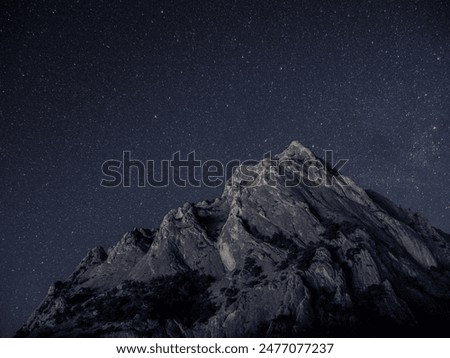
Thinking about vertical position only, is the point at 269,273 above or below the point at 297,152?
below

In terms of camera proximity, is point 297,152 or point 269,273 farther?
point 297,152

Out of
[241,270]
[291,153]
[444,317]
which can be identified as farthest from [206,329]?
[291,153]

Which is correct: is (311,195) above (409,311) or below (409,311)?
above

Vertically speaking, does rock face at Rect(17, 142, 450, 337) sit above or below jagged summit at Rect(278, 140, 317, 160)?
below

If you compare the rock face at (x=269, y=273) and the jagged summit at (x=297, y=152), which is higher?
the jagged summit at (x=297, y=152)

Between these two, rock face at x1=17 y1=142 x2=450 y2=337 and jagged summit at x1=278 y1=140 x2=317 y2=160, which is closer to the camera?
rock face at x1=17 y1=142 x2=450 y2=337

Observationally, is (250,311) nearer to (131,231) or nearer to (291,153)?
(131,231)

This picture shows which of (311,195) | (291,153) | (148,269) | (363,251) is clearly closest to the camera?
(363,251)

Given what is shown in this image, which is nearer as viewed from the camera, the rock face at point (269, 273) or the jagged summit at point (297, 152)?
the rock face at point (269, 273)
